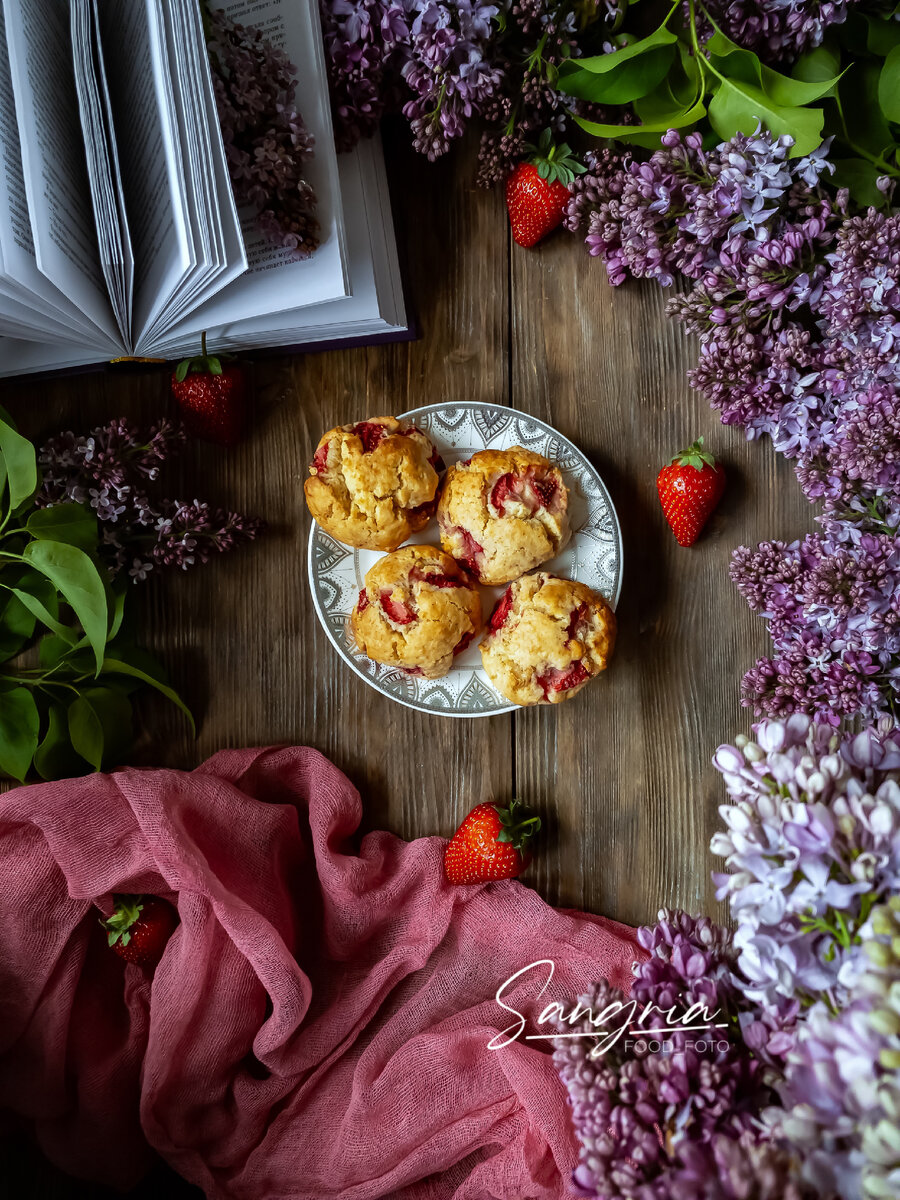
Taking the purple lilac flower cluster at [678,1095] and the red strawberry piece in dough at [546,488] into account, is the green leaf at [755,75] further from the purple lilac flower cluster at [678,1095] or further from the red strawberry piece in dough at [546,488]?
the purple lilac flower cluster at [678,1095]

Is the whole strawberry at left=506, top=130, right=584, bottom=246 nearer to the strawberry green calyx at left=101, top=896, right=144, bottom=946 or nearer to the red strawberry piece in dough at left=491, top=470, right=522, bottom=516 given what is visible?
the red strawberry piece in dough at left=491, top=470, right=522, bottom=516

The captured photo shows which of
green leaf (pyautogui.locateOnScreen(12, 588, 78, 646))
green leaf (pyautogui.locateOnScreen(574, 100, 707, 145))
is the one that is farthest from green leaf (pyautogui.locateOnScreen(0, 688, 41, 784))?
green leaf (pyautogui.locateOnScreen(574, 100, 707, 145))

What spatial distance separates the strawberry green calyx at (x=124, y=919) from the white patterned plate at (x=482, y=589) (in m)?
0.55

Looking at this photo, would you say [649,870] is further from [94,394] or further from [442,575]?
[94,394]

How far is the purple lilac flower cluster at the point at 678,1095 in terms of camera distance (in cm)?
86

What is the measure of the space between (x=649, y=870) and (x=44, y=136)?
1.53 metres

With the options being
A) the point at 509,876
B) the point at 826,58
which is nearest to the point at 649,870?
the point at 509,876

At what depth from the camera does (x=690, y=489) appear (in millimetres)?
1492

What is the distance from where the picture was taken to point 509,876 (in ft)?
4.98

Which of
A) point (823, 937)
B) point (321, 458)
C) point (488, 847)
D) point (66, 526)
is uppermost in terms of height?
point (321, 458)

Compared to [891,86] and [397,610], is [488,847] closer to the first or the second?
[397,610]

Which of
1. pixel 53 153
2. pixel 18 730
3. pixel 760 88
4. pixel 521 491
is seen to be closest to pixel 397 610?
pixel 521 491

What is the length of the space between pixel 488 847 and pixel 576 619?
42 centimetres

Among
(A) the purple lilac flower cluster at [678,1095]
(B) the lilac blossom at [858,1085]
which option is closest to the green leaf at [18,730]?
(A) the purple lilac flower cluster at [678,1095]
